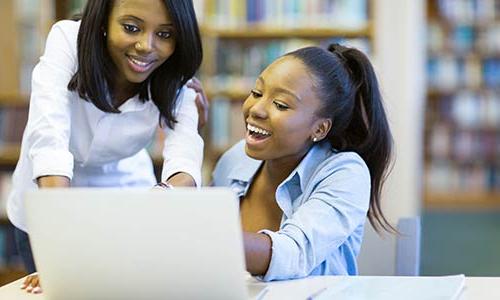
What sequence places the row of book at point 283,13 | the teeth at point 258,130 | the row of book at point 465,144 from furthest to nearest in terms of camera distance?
the row of book at point 465,144 < the row of book at point 283,13 < the teeth at point 258,130

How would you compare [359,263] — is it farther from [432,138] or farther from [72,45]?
[432,138]

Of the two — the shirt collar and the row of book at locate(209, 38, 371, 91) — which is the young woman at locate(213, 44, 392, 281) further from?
the row of book at locate(209, 38, 371, 91)

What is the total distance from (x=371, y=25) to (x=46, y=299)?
10.6 ft

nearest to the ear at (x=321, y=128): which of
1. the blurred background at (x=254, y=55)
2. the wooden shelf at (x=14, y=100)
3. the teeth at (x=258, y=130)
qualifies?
the teeth at (x=258, y=130)

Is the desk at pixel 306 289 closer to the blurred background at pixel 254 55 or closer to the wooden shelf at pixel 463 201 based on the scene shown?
the blurred background at pixel 254 55

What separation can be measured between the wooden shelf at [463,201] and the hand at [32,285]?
630 centimetres

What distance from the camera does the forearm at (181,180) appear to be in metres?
1.74

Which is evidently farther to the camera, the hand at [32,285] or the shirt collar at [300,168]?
the shirt collar at [300,168]

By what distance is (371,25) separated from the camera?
4.19m

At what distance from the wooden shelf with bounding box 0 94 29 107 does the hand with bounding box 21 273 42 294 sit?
2.89 metres

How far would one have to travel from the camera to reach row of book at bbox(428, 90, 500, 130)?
7.46 m

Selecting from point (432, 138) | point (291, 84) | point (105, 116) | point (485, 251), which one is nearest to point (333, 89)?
point (291, 84)

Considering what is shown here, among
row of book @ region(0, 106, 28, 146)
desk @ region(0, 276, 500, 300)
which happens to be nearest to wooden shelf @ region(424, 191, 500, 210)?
row of book @ region(0, 106, 28, 146)

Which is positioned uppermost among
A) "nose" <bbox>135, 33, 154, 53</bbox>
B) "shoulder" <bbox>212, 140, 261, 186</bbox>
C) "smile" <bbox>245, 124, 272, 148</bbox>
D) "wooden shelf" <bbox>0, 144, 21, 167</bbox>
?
"nose" <bbox>135, 33, 154, 53</bbox>
